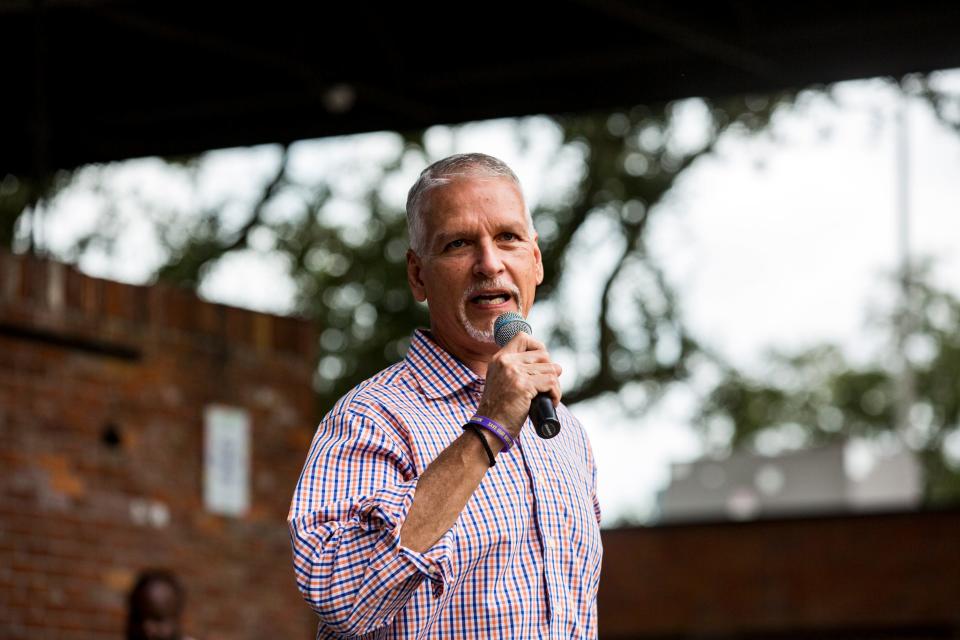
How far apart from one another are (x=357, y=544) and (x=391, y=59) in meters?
5.98

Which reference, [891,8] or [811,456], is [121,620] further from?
[811,456]

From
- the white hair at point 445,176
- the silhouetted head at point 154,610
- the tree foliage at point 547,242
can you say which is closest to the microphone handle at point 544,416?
the white hair at point 445,176

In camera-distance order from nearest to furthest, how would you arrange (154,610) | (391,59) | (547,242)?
(154,610) < (391,59) < (547,242)

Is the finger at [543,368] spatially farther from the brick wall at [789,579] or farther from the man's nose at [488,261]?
the brick wall at [789,579]

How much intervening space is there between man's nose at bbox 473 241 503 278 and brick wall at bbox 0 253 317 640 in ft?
15.0

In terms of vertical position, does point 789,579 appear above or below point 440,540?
above

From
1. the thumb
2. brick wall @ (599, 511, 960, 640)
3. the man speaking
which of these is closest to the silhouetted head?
the man speaking

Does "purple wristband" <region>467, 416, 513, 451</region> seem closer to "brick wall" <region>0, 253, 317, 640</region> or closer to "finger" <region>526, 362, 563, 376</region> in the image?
"finger" <region>526, 362, 563, 376</region>

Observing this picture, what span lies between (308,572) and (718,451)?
24.8 m

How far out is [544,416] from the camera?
7.48 ft

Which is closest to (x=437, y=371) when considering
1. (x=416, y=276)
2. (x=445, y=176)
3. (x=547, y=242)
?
(x=416, y=276)

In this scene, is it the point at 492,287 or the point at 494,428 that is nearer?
the point at 494,428

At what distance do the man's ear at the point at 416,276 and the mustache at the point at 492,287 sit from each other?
0.35ft

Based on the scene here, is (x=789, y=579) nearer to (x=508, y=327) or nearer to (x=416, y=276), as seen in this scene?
(x=416, y=276)
